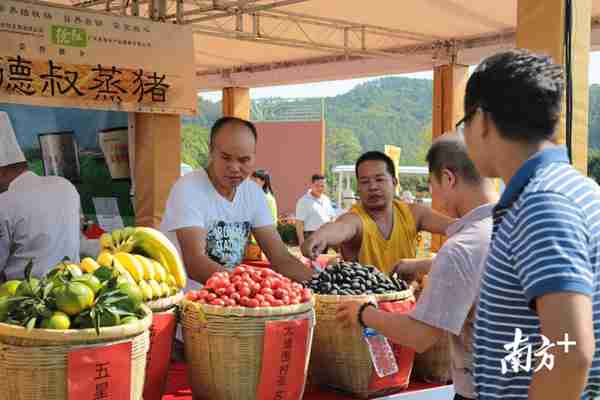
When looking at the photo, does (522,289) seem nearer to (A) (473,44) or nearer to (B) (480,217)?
(B) (480,217)

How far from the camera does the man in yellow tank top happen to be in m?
3.22

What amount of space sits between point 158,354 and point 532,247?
46.0 inches

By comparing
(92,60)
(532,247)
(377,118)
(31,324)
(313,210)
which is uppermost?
(377,118)

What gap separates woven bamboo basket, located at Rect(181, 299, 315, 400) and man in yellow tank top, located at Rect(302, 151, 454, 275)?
3.95 feet

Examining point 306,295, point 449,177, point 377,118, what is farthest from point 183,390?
point 377,118

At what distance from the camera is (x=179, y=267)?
2273 mm

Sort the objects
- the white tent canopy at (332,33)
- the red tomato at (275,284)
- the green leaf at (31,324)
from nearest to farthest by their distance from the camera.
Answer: the green leaf at (31,324) → the red tomato at (275,284) → the white tent canopy at (332,33)

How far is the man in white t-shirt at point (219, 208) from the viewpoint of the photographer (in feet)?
9.11

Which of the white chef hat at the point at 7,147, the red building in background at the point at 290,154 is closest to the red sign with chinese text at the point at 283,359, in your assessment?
the white chef hat at the point at 7,147

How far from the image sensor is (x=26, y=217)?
10.6ft

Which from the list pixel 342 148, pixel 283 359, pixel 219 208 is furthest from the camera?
pixel 342 148

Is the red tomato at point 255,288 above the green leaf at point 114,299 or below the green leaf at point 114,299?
below

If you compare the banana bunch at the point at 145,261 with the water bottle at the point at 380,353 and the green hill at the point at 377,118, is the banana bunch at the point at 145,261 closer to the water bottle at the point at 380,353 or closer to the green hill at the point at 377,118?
the water bottle at the point at 380,353

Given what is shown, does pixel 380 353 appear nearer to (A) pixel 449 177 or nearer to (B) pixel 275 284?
(B) pixel 275 284
